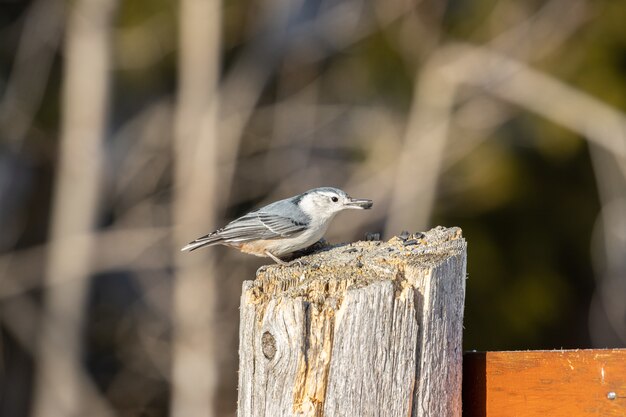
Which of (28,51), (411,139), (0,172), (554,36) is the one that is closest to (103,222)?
(0,172)

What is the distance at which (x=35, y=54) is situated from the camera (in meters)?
9.69

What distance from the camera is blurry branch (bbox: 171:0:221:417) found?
8655mm

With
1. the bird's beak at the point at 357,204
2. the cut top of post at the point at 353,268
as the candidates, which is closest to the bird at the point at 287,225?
the bird's beak at the point at 357,204

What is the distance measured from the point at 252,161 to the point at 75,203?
1.76m

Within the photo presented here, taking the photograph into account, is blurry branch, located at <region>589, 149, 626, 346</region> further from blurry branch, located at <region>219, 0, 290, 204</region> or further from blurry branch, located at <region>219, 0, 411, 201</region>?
blurry branch, located at <region>219, 0, 290, 204</region>

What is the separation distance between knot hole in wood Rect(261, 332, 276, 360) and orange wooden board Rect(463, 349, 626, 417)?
0.54 m

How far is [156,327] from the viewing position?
30.7 ft

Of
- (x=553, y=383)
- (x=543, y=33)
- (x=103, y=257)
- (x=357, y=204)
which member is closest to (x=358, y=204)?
(x=357, y=204)

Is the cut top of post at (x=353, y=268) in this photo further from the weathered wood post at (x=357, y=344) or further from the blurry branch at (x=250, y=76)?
the blurry branch at (x=250, y=76)

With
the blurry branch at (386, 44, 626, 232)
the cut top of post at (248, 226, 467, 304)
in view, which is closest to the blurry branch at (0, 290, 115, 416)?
the blurry branch at (386, 44, 626, 232)

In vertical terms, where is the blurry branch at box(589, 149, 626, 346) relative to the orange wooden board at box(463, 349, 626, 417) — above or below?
above

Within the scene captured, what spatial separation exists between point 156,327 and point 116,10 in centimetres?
310

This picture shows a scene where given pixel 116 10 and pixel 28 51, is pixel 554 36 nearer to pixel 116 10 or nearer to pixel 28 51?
pixel 116 10

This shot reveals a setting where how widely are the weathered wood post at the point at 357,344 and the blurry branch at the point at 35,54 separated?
7853 millimetres
